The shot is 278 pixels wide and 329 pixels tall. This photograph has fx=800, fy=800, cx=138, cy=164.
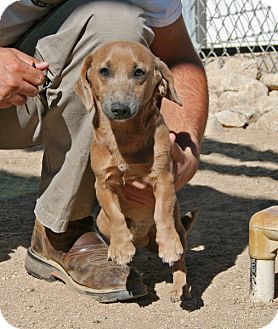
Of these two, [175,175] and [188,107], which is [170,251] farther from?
[188,107]

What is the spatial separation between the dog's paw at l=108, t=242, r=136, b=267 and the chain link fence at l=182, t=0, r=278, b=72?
4.18 metres

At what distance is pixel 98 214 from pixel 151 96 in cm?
57

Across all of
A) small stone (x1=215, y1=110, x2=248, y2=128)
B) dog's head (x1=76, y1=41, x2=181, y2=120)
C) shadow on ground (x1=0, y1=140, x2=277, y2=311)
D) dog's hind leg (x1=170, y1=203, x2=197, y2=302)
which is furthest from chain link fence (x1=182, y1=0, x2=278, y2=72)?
dog's head (x1=76, y1=41, x2=181, y2=120)

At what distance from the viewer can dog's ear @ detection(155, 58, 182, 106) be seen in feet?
8.81

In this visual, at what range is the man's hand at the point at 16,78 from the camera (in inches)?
105

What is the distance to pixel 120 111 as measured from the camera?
2475 mm

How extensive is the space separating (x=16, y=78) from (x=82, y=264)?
72 cm

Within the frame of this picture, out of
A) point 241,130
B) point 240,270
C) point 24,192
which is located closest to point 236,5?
point 241,130

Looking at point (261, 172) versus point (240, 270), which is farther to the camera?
point (261, 172)

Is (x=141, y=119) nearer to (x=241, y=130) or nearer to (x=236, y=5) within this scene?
(x=241, y=130)

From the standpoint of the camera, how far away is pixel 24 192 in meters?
4.30

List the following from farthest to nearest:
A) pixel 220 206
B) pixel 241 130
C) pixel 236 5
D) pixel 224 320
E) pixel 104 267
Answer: pixel 236 5, pixel 241 130, pixel 220 206, pixel 104 267, pixel 224 320

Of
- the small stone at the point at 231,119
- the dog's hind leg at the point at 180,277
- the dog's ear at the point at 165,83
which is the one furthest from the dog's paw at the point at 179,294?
the small stone at the point at 231,119

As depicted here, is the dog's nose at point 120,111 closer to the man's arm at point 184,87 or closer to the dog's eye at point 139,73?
the dog's eye at point 139,73
